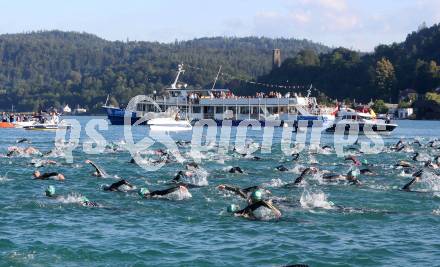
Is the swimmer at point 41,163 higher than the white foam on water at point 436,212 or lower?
lower

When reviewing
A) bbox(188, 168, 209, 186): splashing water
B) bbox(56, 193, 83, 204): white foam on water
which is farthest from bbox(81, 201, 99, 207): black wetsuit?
bbox(188, 168, 209, 186): splashing water

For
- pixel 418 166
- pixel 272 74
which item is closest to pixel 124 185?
pixel 418 166

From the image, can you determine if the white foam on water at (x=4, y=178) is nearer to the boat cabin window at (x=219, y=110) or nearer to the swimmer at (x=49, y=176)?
the swimmer at (x=49, y=176)

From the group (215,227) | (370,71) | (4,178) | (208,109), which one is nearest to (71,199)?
(215,227)

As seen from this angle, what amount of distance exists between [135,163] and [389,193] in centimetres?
1428

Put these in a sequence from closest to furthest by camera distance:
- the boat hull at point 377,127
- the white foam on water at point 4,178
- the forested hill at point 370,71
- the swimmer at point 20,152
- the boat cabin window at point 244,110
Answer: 1. the white foam on water at point 4,178
2. the swimmer at point 20,152
3. the boat hull at point 377,127
4. the boat cabin window at point 244,110
5. the forested hill at point 370,71

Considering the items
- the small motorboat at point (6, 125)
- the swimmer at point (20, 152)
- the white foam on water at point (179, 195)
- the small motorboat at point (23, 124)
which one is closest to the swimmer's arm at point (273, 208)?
the white foam on water at point (179, 195)

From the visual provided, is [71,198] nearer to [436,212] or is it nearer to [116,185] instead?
[116,185]

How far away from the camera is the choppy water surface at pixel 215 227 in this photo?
602 inches

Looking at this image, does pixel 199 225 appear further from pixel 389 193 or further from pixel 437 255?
pixel 389 193

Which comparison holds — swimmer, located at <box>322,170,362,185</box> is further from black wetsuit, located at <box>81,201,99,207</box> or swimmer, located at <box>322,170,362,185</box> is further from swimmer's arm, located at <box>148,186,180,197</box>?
black wetsuit, located at <box>81,201,99,207</box>

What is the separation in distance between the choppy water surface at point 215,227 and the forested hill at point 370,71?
14053cm

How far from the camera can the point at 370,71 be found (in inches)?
6535

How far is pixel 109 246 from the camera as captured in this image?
1605 centimetres
